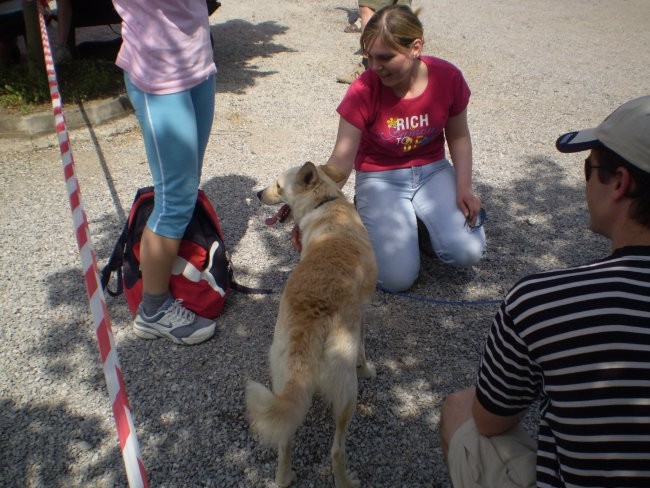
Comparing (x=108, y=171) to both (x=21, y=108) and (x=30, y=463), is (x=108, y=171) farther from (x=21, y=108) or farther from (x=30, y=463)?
(x=30, y=463)

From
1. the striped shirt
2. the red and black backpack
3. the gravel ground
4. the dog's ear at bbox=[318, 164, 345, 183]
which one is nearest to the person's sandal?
the gravel ground

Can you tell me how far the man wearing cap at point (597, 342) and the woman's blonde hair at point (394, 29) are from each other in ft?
5.58

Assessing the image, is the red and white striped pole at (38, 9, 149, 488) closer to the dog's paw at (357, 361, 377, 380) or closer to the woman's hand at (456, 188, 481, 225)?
the dog's paw at (357, 361, 377, 380)

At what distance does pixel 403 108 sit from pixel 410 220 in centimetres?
77

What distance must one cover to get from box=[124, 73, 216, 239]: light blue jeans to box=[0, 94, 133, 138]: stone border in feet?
12.2

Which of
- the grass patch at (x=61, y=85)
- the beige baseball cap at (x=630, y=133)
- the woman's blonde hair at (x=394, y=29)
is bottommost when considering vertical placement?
the grass patch at (x=61, y=85)

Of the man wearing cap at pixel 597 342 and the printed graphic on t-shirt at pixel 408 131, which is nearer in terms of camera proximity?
the man wearing cap at pixel 597 342

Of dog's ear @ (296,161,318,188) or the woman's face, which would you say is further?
the woman's face

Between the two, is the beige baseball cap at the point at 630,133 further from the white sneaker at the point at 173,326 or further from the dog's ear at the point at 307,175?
the white sneaker at the point at 173,326

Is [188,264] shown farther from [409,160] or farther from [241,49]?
[241,49]

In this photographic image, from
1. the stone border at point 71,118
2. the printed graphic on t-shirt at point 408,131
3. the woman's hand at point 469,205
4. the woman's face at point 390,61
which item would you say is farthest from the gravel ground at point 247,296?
the woman's face at point 390,61

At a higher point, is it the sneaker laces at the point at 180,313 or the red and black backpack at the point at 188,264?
the red and black backpack at the point at 188,264

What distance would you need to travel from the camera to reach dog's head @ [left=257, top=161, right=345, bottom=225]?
289 centimetres

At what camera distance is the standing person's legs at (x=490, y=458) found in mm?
1528
